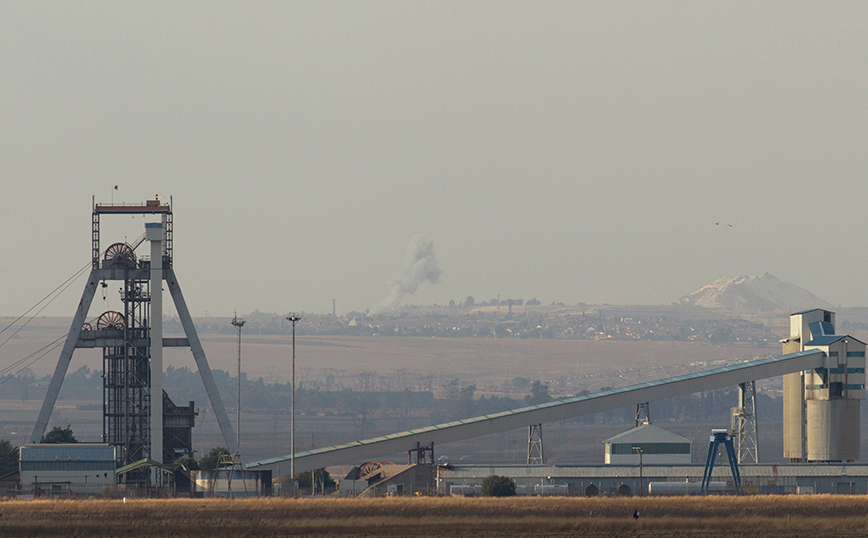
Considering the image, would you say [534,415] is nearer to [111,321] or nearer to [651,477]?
[651,477]

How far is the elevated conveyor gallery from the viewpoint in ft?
→ 433

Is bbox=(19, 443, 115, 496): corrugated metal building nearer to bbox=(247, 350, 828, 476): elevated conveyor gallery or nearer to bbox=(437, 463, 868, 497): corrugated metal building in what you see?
bbox=(247, 350, 828, 476): elevated conveyor gallery

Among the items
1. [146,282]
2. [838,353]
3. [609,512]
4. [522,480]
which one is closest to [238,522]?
[609,512]

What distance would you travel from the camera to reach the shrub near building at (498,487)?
379 ft

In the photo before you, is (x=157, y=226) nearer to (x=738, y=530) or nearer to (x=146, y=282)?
(x=146, y=282)

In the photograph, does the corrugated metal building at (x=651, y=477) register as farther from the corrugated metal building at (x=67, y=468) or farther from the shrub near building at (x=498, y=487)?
the corrugated metal building at (x=67, y=468)

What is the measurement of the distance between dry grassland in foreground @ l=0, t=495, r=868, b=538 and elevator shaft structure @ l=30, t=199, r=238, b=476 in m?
33.5

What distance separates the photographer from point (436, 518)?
A: 84.9m

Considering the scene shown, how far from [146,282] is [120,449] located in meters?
17.8

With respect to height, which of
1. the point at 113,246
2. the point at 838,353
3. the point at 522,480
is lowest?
the point at 522,480

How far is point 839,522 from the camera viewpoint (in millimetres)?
83562

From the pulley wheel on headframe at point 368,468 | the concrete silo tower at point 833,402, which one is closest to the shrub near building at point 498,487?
the pulley wheel on headframe at point 368,468

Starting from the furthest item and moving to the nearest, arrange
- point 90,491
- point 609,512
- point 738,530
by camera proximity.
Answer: point 90,491
point 609,512
point 738,530

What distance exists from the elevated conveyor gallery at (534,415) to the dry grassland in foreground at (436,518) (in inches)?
1191
